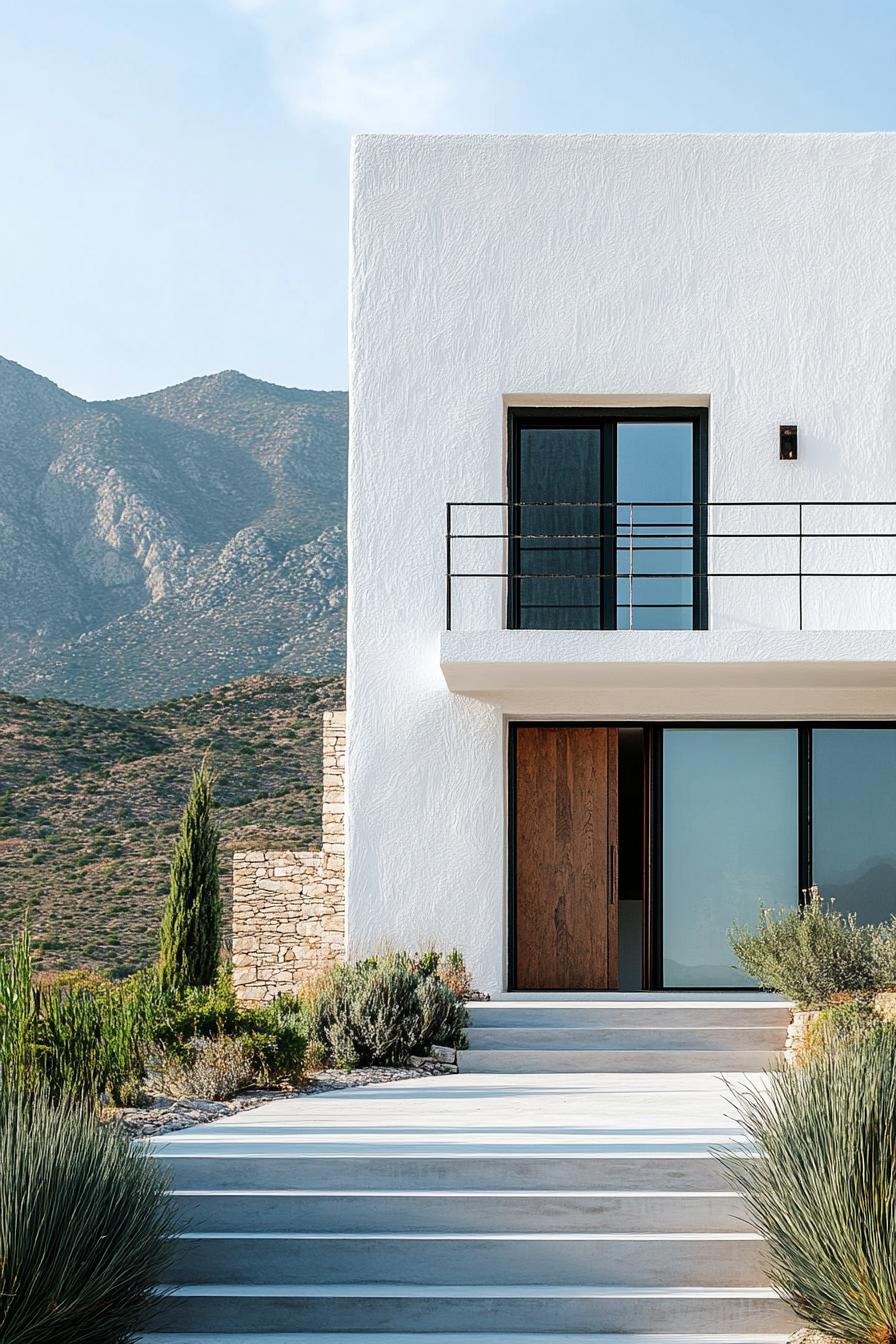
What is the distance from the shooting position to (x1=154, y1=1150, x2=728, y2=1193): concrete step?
638cm

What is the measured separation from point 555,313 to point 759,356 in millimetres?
1717

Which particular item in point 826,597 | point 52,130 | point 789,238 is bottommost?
point 826,597

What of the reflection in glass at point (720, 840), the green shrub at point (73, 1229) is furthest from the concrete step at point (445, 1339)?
the reflection in glass at point (720, 840)

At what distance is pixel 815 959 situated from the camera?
10.2 meters

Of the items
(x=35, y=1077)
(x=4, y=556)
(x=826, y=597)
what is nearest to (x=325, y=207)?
(x=4, y=556)

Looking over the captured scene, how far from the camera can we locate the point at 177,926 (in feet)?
46.9

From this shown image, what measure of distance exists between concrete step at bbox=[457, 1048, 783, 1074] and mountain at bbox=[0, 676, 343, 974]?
16.8m

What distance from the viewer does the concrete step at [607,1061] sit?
391 inches

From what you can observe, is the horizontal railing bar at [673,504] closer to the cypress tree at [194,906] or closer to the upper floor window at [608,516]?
the upper floor window at [608,516]

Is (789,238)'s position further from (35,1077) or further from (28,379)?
(28,379)

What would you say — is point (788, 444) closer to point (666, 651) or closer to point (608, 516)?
point (608, 516)

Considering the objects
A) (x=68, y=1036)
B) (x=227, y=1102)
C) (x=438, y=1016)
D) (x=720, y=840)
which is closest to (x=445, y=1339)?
(x=227, y=1102)

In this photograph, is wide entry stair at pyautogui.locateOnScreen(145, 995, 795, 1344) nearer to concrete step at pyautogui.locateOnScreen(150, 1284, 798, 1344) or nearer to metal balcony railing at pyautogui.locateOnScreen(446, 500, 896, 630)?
concrete step at pyautogui.locateOnScreen(150, 1284, 798, 1344)

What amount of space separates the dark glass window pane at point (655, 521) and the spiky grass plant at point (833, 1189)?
6590 mm
